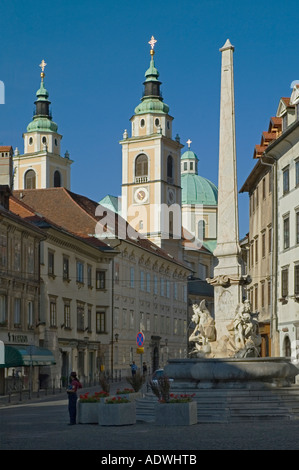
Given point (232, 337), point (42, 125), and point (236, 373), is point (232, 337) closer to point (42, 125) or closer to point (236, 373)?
point (236, 373)

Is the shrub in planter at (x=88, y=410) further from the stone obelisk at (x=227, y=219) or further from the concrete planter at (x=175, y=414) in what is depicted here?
the stone obelisk at (x=227, y=219)

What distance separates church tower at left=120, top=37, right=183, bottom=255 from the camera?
114 metres

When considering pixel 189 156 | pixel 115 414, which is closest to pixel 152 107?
pixel 189 156

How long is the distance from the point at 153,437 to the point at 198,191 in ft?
442

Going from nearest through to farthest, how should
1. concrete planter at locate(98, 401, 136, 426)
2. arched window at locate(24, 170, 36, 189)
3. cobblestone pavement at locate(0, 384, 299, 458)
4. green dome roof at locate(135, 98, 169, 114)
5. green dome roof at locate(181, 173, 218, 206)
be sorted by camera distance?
cobblestone pavement at locate(0, 384, 299, 458) < concrete planter at locate(98, 401, 136, 426) < green dome roof at locate(135, 98, 169, 114) < arched window at locate(24, 170, 36, 189) < green dome roof at locate(181, 173, 218, 206)

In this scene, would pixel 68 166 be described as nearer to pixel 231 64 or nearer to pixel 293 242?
pixel 293 242

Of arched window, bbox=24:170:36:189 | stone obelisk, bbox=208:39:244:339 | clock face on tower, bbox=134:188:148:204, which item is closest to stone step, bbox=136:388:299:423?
stone obelisk, bbox=208:39:244:339

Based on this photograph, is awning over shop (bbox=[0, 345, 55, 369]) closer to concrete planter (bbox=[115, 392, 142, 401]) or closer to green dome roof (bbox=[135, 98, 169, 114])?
concrete planter (bbox=[115, 392, 142, 401])

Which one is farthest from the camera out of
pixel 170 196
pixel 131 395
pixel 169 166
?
pixel 169 166

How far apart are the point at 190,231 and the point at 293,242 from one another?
3994 inches

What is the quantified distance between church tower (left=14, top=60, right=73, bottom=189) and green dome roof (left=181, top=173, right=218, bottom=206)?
32.1 meters

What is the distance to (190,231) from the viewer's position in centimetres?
14588

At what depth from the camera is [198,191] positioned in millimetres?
151875
